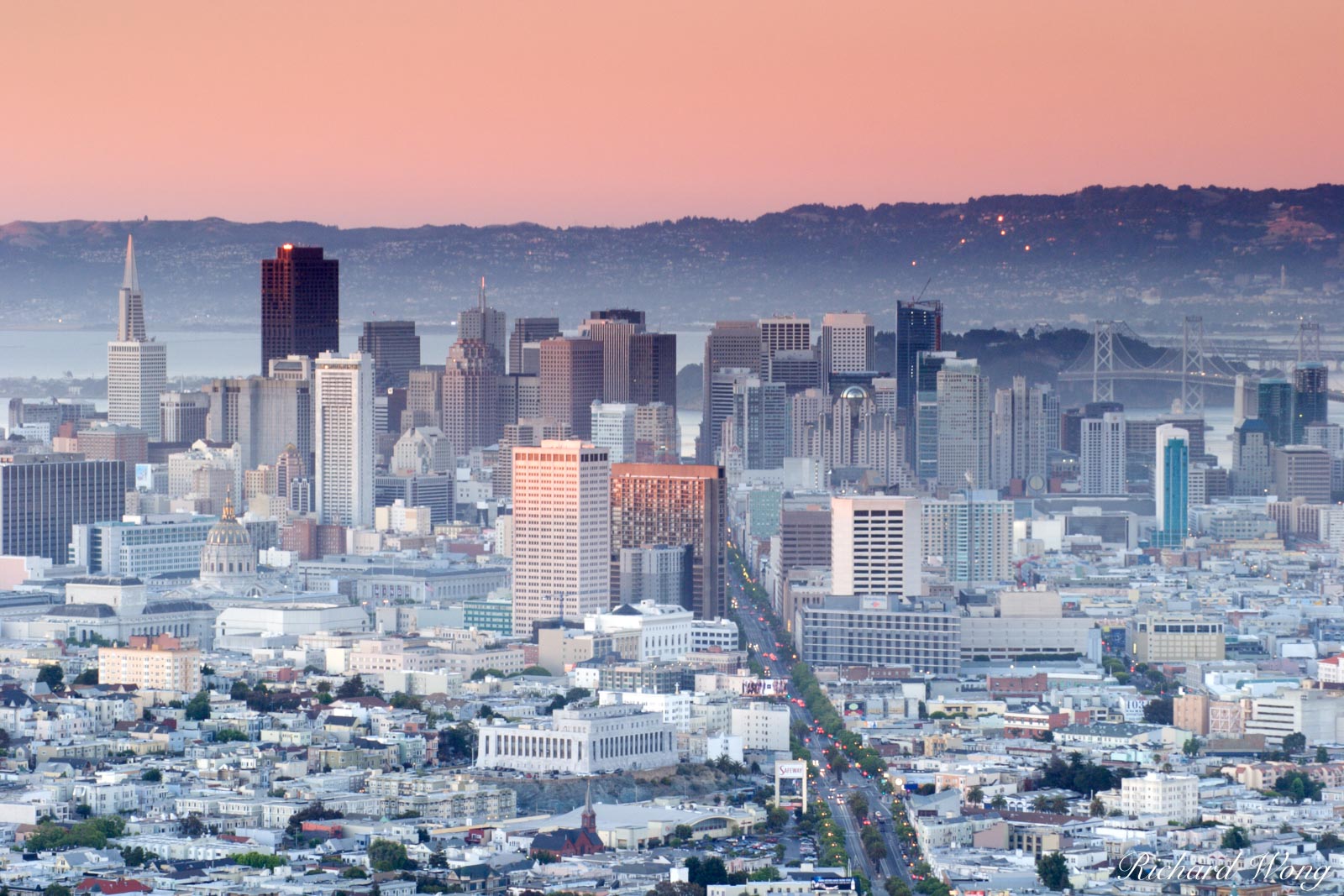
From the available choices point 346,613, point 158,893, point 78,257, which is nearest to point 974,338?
point 78,257

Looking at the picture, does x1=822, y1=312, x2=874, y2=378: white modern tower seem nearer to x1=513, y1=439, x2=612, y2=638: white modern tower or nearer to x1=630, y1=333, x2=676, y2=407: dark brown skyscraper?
x1=630, y1=333, x2=676, y2=407: dark brown skyscraper

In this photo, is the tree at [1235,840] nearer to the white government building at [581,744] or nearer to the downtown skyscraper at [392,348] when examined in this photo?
the white government building at [581,744]

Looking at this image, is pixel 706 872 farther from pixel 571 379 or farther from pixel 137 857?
pixel 571 379

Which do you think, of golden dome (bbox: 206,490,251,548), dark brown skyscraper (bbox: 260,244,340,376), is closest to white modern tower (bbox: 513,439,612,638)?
golden dome (bbox: 206,490,251,548)

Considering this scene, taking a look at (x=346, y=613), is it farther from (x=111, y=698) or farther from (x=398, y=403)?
(x=398, y=403)

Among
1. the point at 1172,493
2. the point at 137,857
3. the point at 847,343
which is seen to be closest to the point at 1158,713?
the point at 137,857

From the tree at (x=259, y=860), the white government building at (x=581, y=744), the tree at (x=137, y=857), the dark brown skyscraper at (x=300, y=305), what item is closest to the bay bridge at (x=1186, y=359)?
the dark brown skyscraper at (x=300, y=305)
